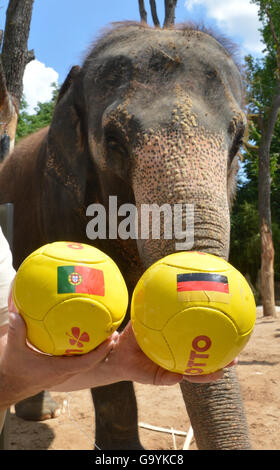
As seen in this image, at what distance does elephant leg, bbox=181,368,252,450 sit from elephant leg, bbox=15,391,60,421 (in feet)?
9.26

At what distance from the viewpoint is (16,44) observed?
741 centimetres

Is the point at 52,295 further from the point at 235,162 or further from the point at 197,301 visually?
the point at 235,162

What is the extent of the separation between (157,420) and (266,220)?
27.8ft

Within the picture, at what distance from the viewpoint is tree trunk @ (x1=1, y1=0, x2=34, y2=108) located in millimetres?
7312

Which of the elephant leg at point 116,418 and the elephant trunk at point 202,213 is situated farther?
the elephant leg at point 116,418

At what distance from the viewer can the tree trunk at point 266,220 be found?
1181 cm

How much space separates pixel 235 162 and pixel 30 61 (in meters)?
5.23

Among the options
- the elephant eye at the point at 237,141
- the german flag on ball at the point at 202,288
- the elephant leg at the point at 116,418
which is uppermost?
the elephant eye at the point at 237,141

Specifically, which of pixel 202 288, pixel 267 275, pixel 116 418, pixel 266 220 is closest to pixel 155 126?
pixel 202 288

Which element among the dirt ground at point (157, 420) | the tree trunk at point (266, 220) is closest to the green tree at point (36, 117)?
the tree trunk at point (266, 220)

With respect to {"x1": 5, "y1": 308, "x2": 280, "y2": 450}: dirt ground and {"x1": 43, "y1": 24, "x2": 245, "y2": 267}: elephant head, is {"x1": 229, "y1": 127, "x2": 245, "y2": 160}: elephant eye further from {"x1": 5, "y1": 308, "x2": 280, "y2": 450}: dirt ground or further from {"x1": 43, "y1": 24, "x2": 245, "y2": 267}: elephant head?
{"x1": 5, "y1": 308, "x2": 280, "y2": 450}: dirt ground

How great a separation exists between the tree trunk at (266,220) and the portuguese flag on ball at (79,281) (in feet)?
35.4

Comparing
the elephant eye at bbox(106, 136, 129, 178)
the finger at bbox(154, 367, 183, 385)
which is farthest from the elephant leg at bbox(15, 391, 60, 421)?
the finger at bbox(154, 367, 183, 385)

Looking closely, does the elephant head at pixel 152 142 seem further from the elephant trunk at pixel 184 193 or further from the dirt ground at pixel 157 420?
the dirt ground at pixel 157 420
